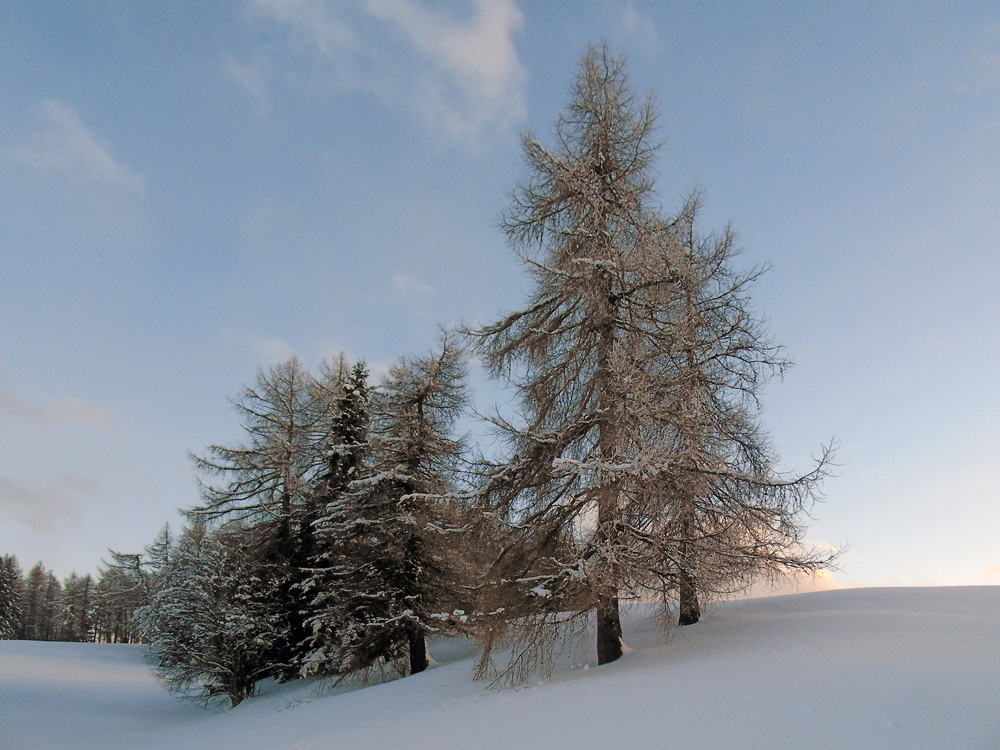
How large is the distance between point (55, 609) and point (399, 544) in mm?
76027

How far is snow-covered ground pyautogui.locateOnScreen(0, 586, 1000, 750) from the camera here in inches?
207

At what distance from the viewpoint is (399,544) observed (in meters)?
15.8

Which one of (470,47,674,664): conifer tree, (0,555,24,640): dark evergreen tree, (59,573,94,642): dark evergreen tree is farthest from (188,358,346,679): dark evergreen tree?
(59,573,94,642): dark evergreen tree

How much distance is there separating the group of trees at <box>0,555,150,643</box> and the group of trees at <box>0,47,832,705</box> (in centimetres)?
4054

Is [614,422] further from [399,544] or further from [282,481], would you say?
[282,481]

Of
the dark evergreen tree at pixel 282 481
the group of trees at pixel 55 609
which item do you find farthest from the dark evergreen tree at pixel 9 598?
the dark evergreen tree at pixel 282 481

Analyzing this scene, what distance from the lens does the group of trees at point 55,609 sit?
162 feet

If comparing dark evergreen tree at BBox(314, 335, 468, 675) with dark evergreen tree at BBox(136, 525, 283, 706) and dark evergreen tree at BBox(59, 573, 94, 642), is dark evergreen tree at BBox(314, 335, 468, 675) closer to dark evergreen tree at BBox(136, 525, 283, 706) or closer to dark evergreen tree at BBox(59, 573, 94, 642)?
dark evergreen tree at BBox(136, 525, 283, 706)

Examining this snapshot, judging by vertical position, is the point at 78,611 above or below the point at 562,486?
below

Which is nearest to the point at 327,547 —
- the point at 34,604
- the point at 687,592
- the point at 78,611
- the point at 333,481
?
the point at 333,481

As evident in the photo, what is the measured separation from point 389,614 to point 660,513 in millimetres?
9200

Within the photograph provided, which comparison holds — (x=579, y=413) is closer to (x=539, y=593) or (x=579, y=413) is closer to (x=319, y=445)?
(x=539, y=593)

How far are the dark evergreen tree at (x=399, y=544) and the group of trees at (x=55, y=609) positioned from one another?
4235 cm

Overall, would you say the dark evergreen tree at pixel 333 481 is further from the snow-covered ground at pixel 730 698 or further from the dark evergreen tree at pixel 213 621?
the snow-covered ground at pixel 730 698
